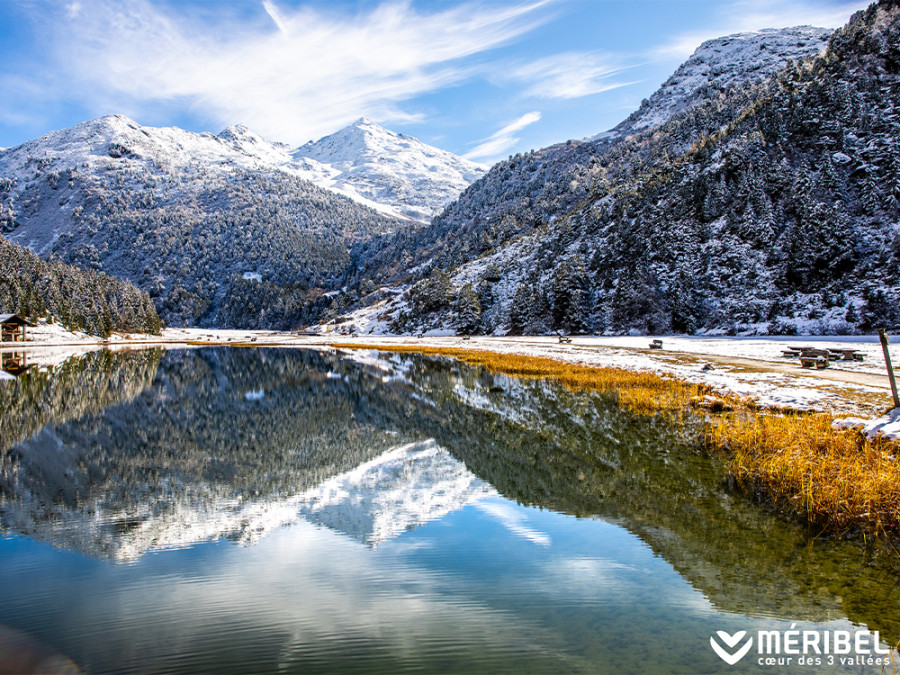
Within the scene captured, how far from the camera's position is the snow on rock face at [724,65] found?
479ft

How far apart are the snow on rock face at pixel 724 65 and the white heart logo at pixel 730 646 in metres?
168

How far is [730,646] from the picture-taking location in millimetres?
6582

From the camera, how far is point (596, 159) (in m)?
158

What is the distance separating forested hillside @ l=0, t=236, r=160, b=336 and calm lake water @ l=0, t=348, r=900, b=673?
9802 centimetres

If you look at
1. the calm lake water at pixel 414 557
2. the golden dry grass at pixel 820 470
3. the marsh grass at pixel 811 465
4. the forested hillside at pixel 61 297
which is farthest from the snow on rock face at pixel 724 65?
the forested hillside at pixel 61 297

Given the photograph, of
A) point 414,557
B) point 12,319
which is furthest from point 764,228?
point 12,319

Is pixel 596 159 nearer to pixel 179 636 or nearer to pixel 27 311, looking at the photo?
pixel 27 311

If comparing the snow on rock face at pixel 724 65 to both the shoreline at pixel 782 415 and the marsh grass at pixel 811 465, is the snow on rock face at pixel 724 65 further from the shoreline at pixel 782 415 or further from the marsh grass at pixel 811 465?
the marsh grass at pixel 811 465

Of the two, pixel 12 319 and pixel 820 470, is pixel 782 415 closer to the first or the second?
pixel 820 470

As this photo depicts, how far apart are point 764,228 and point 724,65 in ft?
421

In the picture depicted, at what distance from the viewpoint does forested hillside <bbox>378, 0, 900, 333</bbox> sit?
60.4m

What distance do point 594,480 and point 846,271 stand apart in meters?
66.0

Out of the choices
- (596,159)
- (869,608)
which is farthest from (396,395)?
(596,159)

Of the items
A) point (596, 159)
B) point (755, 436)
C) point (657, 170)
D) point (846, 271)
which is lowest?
point (755, 436)
